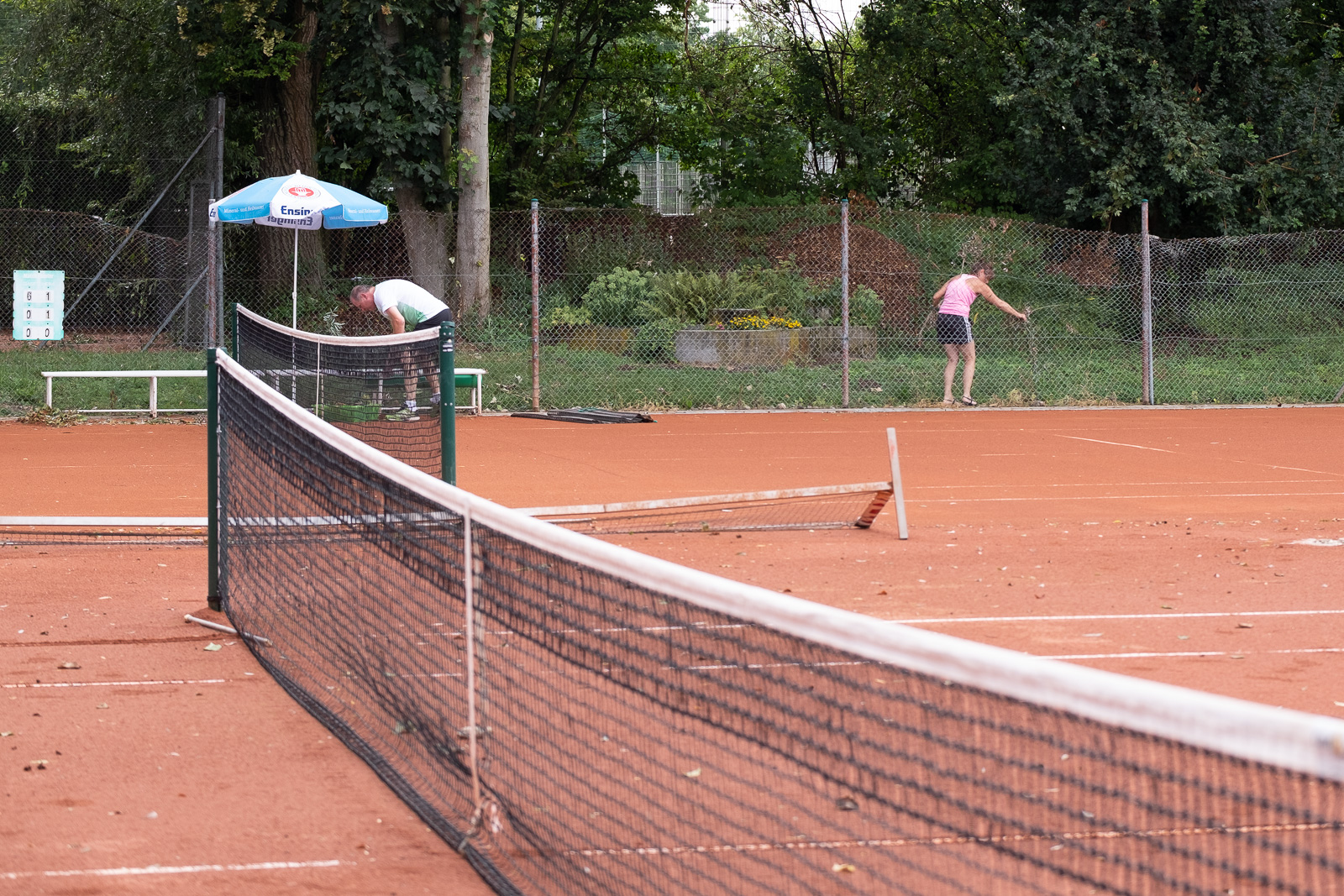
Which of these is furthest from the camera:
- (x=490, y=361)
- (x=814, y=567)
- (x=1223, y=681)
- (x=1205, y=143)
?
(x=1205, y=143)

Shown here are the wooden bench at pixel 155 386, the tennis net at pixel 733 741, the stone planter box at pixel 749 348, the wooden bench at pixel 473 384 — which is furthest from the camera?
the stone planter box at pixel 749 348

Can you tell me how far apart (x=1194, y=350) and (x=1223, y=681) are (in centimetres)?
1541

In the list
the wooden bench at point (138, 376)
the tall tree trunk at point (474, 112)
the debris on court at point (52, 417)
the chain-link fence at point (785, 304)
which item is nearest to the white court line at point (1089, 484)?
the chain-link fence at point (785, 304)

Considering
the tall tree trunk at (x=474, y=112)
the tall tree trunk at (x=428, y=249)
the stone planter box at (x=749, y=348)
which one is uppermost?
the tall tree trunk at (x=474, y=112)

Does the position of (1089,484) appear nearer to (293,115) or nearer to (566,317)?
(566,317)

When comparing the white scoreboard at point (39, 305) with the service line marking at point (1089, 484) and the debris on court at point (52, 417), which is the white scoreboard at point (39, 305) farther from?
the service line marking at point (1089, 484)

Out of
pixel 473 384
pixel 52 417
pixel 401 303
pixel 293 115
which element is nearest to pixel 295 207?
pixel 401 303

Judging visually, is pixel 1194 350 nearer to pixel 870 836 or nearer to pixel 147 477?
pixel 147 477

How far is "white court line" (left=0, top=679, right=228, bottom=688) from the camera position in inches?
198

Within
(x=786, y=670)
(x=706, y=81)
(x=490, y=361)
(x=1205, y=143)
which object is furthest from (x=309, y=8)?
(x=786, y=670)

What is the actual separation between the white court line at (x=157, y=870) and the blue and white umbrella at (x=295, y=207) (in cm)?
1105

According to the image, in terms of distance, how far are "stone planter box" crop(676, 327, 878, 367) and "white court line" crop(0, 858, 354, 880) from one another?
50.3 ft

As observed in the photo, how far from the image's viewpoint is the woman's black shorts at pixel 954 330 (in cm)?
1658

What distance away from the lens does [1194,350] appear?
1928cm
